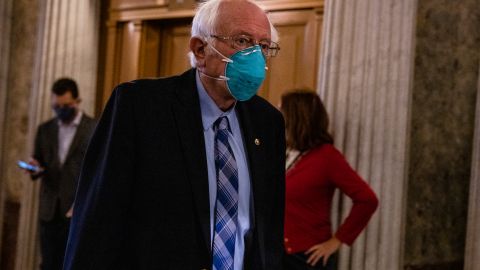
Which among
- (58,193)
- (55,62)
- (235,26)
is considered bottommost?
(58,193)

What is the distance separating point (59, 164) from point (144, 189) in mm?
2855

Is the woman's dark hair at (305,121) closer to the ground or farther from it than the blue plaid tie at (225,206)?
farther from it

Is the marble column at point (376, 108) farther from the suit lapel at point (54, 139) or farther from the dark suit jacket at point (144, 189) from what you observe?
the dark suit jacket at point (144, 189)

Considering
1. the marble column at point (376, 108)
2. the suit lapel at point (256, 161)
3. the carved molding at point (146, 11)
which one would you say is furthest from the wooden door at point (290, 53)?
the suit lapel at point (256, 161)

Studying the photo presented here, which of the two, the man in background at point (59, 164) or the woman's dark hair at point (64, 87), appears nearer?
the man in background at point (59, 164)

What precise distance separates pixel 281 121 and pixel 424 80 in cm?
191

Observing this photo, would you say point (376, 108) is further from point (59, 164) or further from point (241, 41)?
point (59, 164)

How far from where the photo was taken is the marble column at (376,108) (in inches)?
144

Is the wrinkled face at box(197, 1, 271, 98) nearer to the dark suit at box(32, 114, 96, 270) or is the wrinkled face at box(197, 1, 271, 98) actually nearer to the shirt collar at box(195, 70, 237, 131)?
the shirt collar at box(195, 70, 237, 131)

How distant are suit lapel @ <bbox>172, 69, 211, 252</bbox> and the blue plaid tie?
7 cm

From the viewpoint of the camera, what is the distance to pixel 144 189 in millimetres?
1808

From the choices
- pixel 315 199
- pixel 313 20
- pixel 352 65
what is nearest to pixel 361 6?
pixel 352 65

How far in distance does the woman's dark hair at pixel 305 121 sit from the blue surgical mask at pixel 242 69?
4.73 feet

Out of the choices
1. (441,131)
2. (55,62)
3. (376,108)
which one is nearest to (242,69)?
(376,108)
